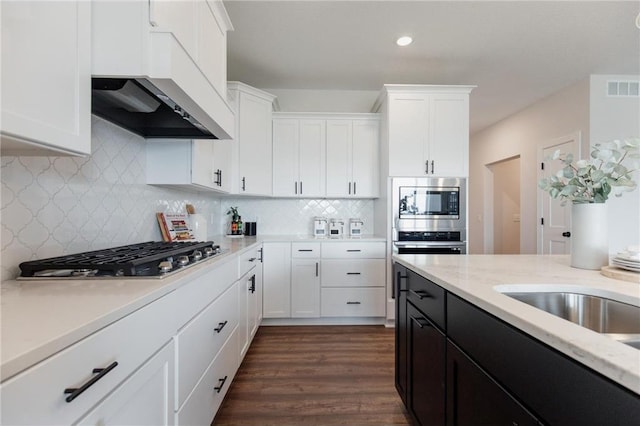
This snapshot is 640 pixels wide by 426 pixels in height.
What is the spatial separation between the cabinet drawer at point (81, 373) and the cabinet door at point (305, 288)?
2092mm

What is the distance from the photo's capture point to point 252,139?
309 cm

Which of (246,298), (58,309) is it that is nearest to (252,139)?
(246,298)

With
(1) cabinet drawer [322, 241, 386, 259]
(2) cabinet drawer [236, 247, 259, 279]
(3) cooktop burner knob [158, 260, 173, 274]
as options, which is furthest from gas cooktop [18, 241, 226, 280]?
(1) cabinet drawer [322, 241, 386, 259]

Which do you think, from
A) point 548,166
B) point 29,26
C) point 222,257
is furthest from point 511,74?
point 29,26

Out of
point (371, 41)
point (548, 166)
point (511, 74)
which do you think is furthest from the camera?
point (548, 166)

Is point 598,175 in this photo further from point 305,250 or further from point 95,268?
point 305,250

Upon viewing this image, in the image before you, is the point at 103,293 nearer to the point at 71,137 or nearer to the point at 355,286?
the point at 71,137

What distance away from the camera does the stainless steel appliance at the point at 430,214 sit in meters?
2.97

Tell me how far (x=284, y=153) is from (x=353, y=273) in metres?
1.59

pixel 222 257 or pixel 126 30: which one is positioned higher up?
pixel 126 30

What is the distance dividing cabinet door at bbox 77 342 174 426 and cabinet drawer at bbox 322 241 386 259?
207 centimetres

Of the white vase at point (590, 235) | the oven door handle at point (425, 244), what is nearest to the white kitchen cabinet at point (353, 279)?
the oven door handle at point (425, 244)

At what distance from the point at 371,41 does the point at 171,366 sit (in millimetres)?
2857

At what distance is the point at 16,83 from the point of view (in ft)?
2.27
